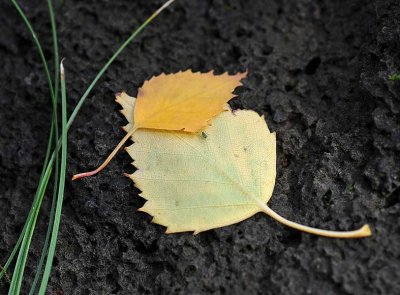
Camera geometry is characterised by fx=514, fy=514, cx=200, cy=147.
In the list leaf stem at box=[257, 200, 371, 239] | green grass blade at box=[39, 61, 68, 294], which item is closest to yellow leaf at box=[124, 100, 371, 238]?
leaf stem at box=[257, 200, 371, 239]

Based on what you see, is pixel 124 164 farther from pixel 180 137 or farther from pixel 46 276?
pixel 46 276

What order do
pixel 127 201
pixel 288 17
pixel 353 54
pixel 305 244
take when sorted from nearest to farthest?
1. pixel 305 244
2. pixel 127 201
3. pixel 353 54
4. pixel 288 17

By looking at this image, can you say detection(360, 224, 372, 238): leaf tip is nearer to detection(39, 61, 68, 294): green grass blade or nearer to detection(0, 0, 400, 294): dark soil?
detection(0, 0, 400, 294): dark soil

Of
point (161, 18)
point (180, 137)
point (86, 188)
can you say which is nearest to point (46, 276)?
point (86, 188)

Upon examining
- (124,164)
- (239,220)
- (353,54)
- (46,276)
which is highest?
(353,54)

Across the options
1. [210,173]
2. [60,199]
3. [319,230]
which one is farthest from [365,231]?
[60,199]

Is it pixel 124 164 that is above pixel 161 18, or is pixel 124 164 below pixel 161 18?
below
